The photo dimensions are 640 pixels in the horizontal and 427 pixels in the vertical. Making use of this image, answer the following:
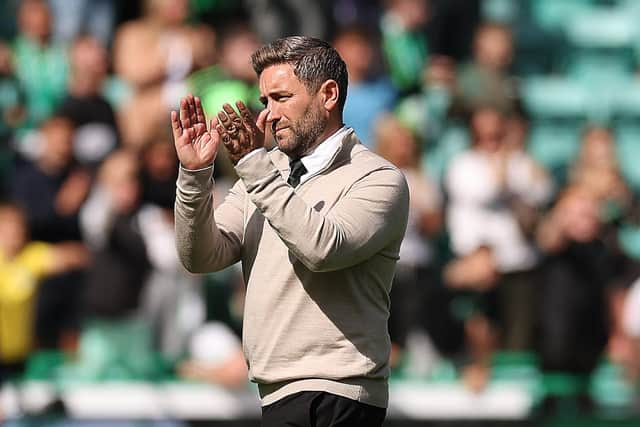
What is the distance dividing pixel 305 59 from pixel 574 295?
4685 mm

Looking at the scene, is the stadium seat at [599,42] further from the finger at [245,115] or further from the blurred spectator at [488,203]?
the finger at [245,115]

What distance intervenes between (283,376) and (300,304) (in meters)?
0.22

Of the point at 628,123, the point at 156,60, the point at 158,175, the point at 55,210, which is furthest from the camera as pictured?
the point at 628,123

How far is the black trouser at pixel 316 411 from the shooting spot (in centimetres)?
393

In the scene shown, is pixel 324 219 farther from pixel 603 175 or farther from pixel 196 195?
pixel 603 175

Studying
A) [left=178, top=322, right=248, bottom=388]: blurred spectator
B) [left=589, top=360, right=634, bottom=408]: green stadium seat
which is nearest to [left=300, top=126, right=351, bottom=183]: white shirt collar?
[left=178, top=322, right=248, bottom=388]: blurred spectator

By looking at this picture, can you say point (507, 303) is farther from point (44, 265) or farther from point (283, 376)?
point (283, 376)

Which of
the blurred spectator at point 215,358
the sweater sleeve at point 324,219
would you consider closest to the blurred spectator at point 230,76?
the blurred spectator at point 215,358

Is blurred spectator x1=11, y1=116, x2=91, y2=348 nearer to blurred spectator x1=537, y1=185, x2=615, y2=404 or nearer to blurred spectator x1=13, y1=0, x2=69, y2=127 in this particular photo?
blurred spectator x1=13, y1=0, x2=69, y2=127

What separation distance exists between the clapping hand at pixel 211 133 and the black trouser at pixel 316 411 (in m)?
0.73

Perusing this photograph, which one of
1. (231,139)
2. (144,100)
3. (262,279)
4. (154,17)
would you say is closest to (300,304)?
(262,279)

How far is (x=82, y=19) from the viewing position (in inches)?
376

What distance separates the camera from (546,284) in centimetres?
836

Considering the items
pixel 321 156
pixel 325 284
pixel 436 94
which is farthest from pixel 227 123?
pixel 436 94
